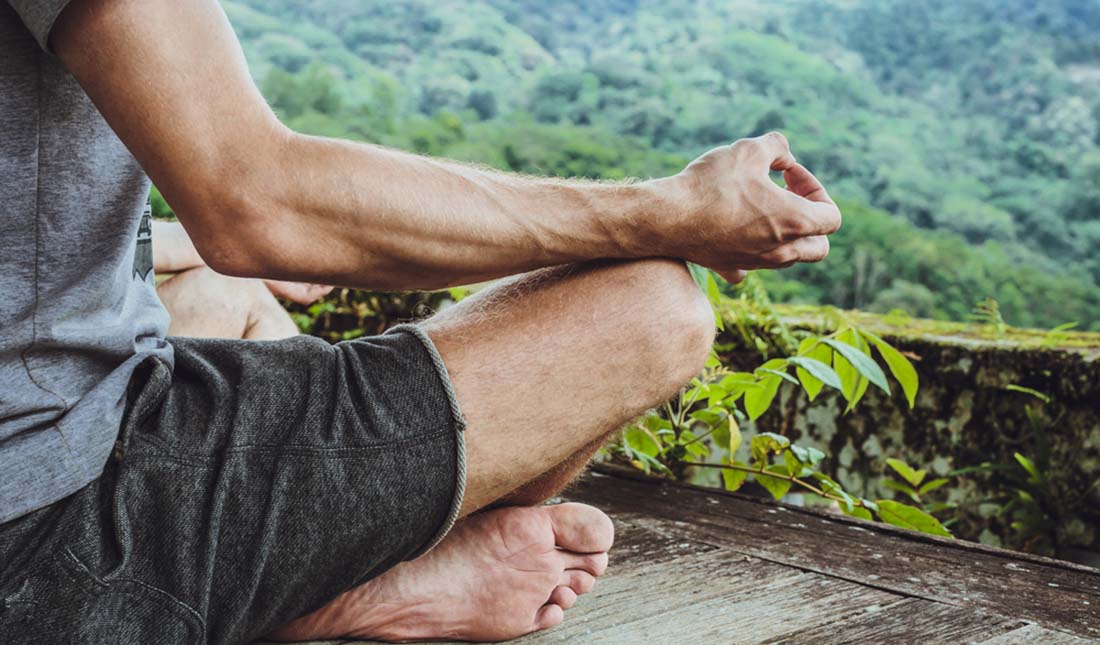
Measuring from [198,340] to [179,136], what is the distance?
0.39 m

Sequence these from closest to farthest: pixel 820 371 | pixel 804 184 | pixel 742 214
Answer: pixel 742 214, pixel 804 184, pixel 820 371

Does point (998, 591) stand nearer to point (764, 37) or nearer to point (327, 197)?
point (327, 197)

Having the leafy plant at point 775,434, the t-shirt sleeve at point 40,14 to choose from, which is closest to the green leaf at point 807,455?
the leafy plant at point 775,434

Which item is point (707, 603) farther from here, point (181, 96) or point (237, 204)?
point (181, 96)

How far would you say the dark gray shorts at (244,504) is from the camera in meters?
1.04

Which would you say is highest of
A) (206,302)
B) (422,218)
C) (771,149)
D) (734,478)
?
(771,149)

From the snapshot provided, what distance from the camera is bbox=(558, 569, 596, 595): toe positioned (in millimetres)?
1368

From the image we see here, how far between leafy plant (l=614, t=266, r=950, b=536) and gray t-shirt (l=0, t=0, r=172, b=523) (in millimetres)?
1073

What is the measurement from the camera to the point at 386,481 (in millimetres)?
1119

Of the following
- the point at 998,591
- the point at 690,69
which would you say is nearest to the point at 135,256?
the point at 998,591

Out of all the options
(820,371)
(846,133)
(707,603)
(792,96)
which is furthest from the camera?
(792,96)

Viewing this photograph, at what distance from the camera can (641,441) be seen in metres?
2.28

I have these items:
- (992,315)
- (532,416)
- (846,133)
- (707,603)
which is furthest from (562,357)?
(846,133)

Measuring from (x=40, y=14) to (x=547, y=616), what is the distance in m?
0.91
